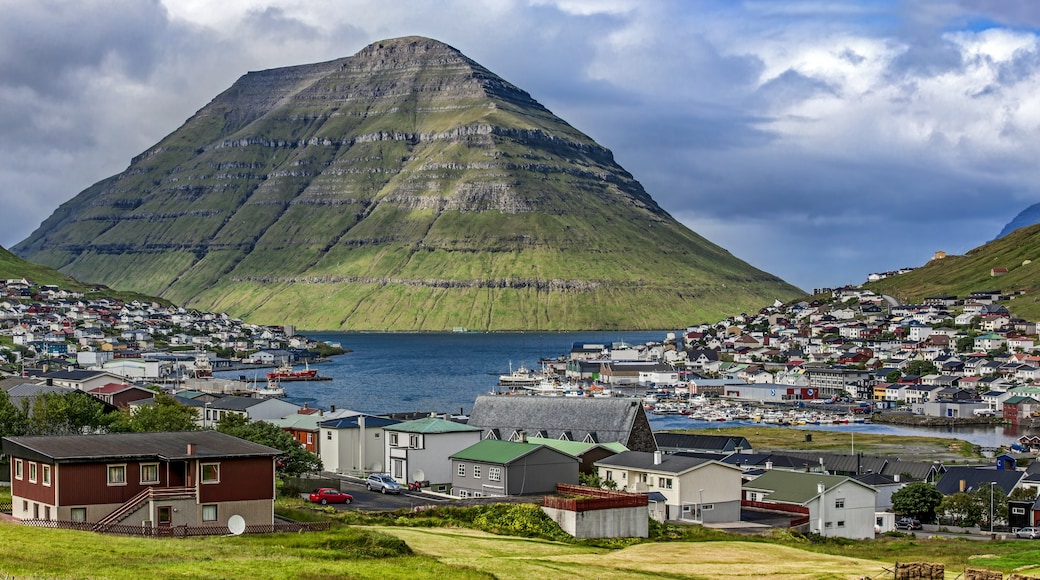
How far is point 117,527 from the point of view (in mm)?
34594

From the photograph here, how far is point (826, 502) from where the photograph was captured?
5156 centimetres

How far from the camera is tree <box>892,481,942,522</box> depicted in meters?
59.8

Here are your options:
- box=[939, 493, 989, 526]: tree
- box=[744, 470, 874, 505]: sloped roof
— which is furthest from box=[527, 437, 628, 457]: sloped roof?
box=[939, 493, 989, 526]: tree

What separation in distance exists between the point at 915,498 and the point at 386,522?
96.5 feet

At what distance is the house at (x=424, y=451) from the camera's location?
190 feet

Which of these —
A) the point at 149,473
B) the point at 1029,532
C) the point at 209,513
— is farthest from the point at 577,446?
the point at 149,473

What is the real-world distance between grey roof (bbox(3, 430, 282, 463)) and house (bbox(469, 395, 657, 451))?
26.8 m

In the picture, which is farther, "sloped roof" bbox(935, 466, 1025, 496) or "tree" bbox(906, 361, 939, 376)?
"tree" bbox(906, 361, 939, 376)

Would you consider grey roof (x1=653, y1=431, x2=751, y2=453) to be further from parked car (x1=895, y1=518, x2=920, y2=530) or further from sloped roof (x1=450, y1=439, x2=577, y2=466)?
sloped roof (x1=450, y1=439, x2=577, y2=466)

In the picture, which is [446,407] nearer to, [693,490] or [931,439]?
[931,439]

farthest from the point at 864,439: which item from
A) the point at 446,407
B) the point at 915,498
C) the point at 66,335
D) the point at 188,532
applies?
the point at 66,335

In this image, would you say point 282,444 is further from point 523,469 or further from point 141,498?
point 141,498

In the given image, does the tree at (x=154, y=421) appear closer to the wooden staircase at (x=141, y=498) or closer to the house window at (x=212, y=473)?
the house window at (x=212, y=473)

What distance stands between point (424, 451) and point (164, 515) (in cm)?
2295
